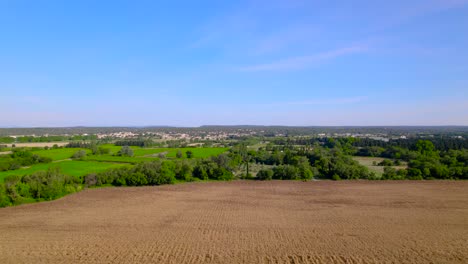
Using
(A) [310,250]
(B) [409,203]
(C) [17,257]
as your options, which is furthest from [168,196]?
(B) [409,203]

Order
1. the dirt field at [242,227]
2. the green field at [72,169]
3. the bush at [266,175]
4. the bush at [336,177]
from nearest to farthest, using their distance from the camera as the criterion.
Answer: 1. the dirt field at [242,227]
2. the green field at [72,169]
3. the bush at [266,175]
4. the bush at [336,177]

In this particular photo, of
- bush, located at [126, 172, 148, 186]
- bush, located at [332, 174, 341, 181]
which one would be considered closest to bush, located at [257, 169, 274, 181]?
bush, located at [332, 174, 341, 181]

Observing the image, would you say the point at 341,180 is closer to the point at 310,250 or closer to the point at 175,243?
the point at 310,250

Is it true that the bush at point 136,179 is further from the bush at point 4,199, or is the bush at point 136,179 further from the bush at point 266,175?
the bush at point 266,175

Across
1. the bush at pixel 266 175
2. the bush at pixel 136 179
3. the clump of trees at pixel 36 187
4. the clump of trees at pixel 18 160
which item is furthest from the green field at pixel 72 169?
the bush at pixel 266 175

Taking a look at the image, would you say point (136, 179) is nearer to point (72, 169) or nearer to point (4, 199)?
point (72, 169)

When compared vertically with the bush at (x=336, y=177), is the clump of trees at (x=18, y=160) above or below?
above

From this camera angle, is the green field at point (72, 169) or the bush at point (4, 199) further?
the green field at point (72, 169)

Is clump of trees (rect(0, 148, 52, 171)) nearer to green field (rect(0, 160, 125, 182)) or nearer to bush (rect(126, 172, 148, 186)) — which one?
green field (rect(0, 160, 125, 182))

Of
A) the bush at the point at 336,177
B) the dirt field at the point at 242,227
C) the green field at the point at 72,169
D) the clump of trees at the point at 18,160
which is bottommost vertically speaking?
the bush at the point at 336,177
